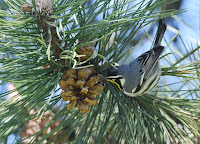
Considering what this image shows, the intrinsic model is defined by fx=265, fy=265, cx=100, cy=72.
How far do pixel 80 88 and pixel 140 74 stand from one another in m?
0.16

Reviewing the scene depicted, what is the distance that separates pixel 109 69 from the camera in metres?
0.64

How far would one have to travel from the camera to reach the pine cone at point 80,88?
544 mm

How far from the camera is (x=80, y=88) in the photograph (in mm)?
549

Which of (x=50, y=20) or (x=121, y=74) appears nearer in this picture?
(x=50, y=20)

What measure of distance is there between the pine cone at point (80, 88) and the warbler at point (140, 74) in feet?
0.20

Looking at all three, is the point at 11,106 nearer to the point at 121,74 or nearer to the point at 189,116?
the point at 121,74

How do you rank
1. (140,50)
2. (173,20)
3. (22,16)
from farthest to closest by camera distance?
(173,20) → (140,50) → (22,16)

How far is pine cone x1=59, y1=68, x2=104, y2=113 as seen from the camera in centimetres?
54

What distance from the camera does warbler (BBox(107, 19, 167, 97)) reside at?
0.62 m

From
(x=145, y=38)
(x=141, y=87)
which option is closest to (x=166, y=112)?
(x=141, y=87)

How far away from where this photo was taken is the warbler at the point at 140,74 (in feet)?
2.03

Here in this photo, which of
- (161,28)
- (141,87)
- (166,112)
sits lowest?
(166,112)

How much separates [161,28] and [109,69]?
0.69 ft

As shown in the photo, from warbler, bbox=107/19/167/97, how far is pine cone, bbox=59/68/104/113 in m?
0.06
